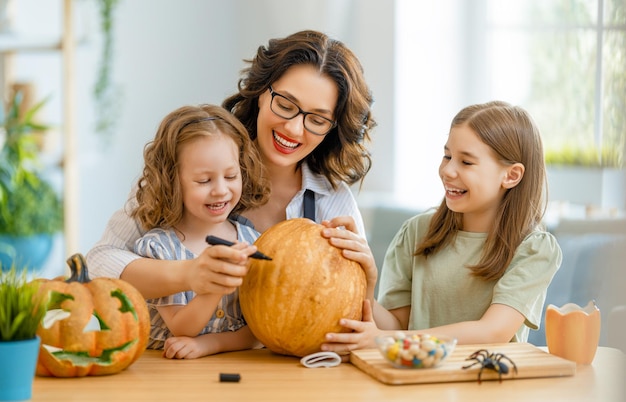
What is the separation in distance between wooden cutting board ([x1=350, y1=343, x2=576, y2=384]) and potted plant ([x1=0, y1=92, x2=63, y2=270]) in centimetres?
330

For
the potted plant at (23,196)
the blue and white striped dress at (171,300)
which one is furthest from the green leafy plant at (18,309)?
the potted plant at (23,196)

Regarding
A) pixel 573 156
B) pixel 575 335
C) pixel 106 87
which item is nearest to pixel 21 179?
pixel 106 87

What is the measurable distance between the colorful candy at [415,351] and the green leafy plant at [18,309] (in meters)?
0.62

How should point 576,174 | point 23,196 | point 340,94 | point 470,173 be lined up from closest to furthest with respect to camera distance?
point 470,173, point 340,94, point 576,174, point 23,196

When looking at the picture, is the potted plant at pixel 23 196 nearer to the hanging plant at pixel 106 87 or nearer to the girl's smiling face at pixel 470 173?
the hanging plant at pixel 106 87

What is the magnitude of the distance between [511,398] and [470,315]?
1.92 ft

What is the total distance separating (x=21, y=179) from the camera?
466 cm

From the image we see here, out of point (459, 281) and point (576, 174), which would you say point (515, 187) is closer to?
point (459, 281)

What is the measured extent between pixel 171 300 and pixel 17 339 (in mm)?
459

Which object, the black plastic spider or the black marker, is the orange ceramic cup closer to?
the black plastic spider

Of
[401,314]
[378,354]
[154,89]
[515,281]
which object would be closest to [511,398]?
[378,354]

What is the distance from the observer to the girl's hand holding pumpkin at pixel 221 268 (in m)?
1.63

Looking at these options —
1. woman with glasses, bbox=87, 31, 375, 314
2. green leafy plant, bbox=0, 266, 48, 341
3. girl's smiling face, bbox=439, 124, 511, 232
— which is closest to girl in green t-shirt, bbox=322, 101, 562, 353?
girl's smiling face, bbox=439, 124, 511, 232

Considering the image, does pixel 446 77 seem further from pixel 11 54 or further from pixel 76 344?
pixel 76 344
